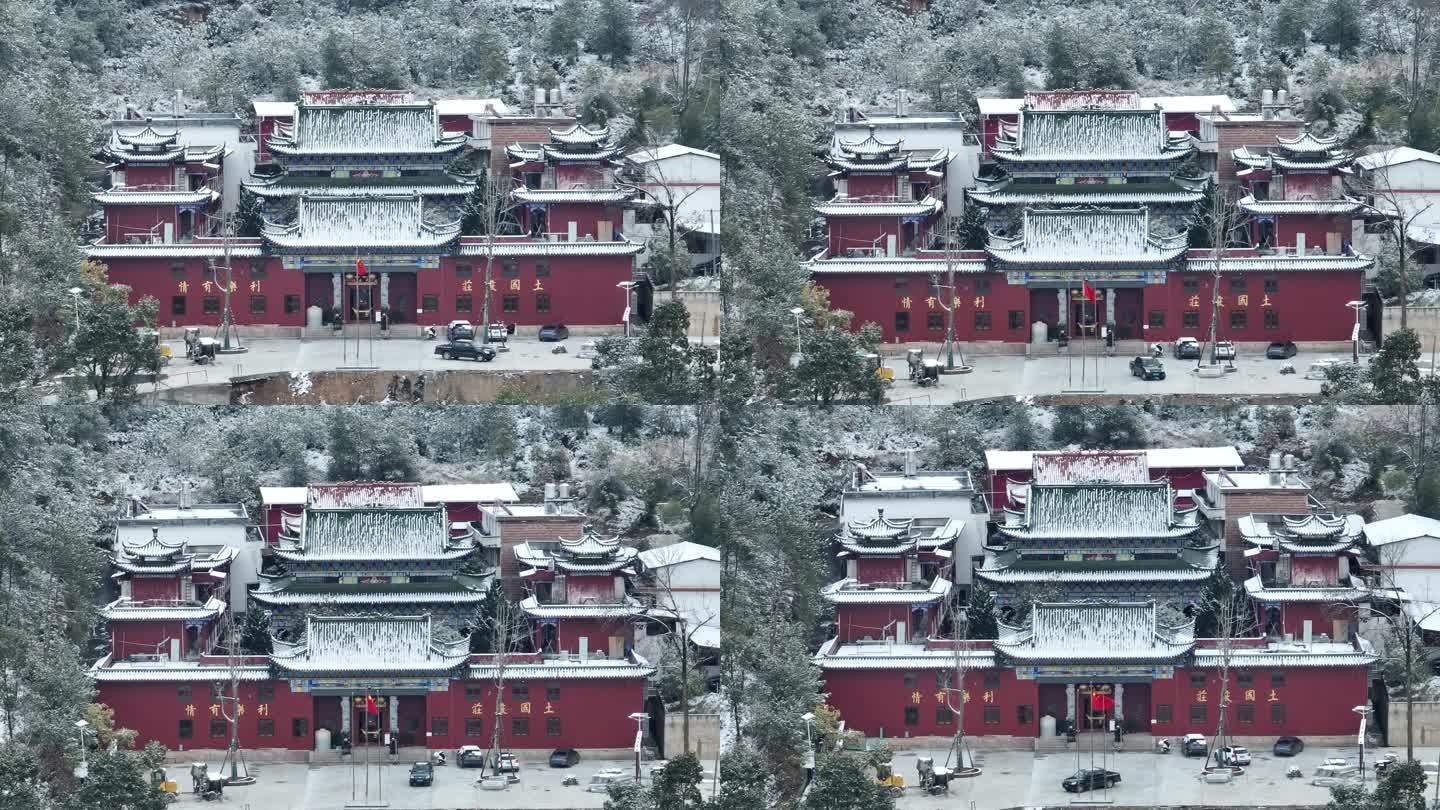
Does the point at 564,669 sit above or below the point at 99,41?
below

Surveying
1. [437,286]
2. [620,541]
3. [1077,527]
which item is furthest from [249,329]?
[1077,527]

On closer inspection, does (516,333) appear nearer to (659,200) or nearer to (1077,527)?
(659,200)

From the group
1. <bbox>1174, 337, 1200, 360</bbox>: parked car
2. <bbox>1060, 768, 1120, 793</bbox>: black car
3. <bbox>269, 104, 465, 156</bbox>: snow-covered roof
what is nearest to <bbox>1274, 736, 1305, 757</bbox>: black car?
<bbox>1060, 768, 1120, 793</bbox>: black car

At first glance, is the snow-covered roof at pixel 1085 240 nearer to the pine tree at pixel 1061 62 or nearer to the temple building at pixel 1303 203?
the temple building at pixel 1303 203

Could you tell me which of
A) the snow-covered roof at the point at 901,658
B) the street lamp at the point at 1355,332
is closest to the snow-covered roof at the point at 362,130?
the snow-covered roof at the point at 901,658

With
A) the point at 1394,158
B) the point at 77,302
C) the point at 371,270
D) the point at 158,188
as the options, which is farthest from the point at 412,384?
the point at 1394,158

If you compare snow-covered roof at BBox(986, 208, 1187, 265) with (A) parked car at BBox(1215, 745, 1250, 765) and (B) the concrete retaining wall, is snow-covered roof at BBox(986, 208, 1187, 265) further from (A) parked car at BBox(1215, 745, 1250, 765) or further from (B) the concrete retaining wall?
(A) parked car at BBox(1215, 745, 1250, 765)
